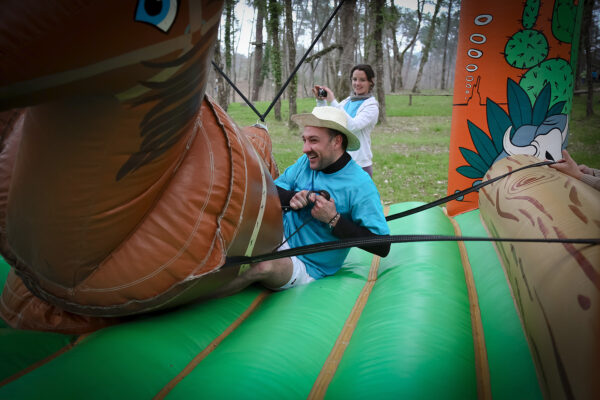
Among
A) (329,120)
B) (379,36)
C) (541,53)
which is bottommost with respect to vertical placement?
(329,120)

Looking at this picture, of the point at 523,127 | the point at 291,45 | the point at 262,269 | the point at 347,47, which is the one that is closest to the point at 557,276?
the point at 262,269

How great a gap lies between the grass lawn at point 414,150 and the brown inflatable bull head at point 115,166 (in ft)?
13.0

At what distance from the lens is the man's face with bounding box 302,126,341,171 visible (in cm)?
221

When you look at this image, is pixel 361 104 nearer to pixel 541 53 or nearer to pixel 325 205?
pixel 541 53

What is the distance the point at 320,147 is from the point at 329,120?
6.0 inches

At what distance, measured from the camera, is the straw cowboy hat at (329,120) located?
218 centimetres

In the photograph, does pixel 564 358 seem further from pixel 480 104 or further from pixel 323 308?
pixel 480 104

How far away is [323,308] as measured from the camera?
6.26 ft

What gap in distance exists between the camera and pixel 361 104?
3.65 metres

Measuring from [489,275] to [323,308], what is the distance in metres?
0.99

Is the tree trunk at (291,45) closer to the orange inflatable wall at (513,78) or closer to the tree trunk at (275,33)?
the tree trunk at (275,33)

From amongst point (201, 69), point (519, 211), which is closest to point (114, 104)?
point (201, 69)

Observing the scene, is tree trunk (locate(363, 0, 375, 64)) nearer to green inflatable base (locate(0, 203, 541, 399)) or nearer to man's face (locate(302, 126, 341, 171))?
man's face (locate(302, 126, 341, 171))

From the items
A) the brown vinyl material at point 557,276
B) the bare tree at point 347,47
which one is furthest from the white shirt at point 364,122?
the bare tree at point 347,47
